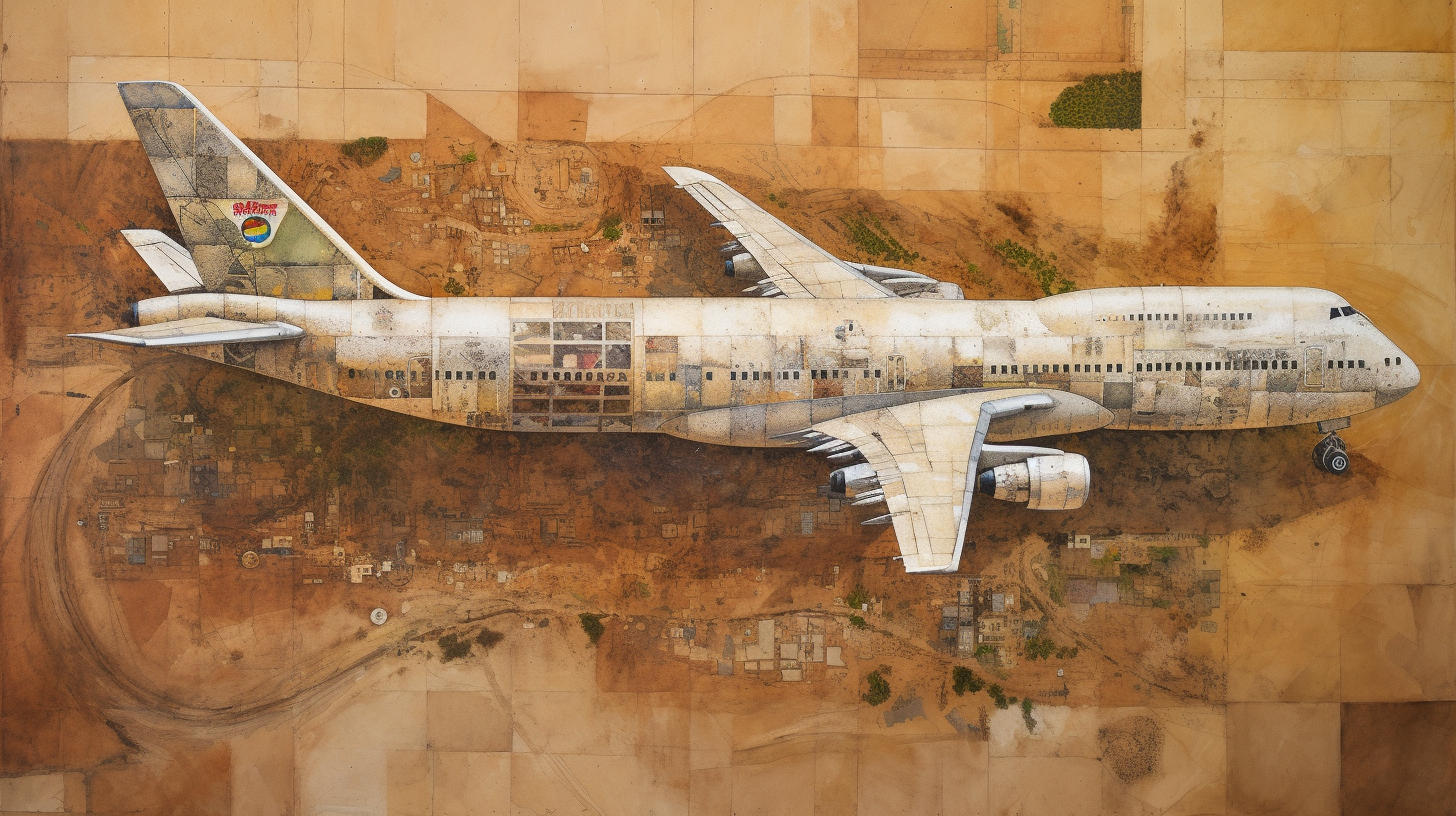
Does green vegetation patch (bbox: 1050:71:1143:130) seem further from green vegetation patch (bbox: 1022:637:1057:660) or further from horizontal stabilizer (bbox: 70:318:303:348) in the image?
horizontal stabilizer (bbox: 70:318:303:348)

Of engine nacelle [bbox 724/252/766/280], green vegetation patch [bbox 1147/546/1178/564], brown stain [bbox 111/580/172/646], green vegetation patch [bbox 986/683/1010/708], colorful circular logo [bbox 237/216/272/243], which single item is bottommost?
green vegetation patch [bbox 986/683/1010/708]

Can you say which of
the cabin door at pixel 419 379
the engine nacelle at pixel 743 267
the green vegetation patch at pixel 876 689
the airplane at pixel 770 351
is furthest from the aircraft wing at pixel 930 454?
the cabin door at pixel 419 379

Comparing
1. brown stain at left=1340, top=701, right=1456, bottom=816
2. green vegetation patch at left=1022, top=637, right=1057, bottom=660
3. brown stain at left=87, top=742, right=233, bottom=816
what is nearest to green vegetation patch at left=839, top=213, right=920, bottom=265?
green vegetation patch at left=1022, top=637, right=1057, bottom=660

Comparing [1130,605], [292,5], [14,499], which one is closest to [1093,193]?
[1130,605]

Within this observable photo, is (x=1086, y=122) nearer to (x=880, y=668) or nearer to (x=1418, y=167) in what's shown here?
(x=1418, y=167)

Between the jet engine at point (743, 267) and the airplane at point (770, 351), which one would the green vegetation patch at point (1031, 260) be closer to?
the airplane at point (770, 351)
